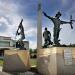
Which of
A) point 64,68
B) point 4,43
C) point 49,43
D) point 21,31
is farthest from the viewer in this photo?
point 4,43

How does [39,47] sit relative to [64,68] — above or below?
above

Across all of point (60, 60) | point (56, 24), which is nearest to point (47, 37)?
point (56, 24)

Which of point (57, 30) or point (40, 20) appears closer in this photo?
point (57, 30)

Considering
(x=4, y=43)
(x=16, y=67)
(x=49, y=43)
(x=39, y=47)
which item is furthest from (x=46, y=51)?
(x=4, y=43)

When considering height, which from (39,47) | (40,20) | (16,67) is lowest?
(16,67)

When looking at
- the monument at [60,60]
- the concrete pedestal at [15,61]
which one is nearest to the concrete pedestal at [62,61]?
the monument at [60,60]

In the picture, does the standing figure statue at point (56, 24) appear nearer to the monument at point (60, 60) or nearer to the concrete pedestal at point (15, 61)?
the monument at point (60, 60)

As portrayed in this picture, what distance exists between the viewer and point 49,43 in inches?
750

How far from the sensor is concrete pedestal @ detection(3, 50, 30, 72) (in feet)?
69.9

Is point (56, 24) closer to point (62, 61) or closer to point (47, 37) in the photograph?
point (47, 37)

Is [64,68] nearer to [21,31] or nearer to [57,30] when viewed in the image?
[57,30]

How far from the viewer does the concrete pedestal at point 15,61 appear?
69.9 ft

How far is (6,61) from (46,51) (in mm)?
4525

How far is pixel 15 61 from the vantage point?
69.9 ft
